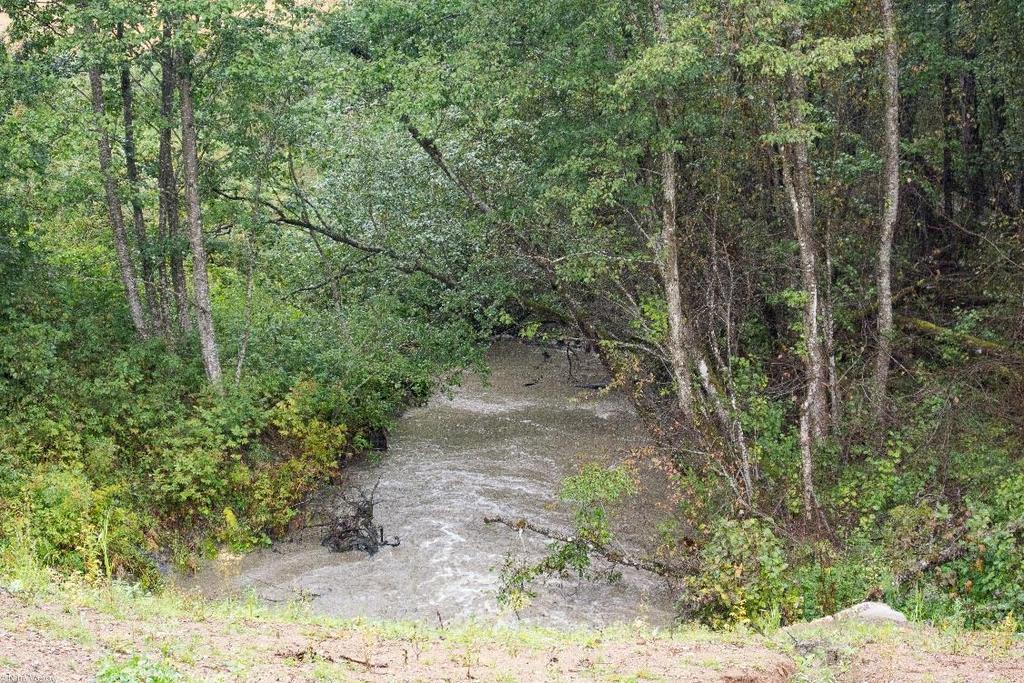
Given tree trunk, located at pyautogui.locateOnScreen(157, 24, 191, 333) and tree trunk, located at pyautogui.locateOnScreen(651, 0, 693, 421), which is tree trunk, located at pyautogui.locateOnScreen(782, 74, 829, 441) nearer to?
tree trunk, located at pyautogui.locateOnScreen(651, 0, 693, 421)

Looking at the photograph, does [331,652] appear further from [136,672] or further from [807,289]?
[807,289]

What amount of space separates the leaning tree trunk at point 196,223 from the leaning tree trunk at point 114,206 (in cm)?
104

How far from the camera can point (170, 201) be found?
17.2 meters

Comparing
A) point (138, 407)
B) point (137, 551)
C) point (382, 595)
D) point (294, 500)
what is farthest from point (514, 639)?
point (138, 407)

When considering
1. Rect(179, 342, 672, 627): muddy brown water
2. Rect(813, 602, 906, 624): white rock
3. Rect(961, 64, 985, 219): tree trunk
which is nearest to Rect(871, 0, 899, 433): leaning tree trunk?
Rect(179, 342, 672, 627): muddy brown water

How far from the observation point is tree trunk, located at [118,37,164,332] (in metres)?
16.2

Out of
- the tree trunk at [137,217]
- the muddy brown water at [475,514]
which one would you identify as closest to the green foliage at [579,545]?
the muddy brown water at [475,514]

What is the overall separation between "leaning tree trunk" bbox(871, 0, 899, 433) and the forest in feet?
0.26

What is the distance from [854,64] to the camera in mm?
17688

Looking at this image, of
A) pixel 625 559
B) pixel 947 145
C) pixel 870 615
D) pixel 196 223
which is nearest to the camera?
pixel 870 615

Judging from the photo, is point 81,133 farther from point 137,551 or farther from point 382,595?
point 382,595

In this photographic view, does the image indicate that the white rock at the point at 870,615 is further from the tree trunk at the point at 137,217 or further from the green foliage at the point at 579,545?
the tree trunk at the point at 137,217

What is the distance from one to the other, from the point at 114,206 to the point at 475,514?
696 centimetres

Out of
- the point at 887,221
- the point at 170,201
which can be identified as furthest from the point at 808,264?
the point at 170,201
